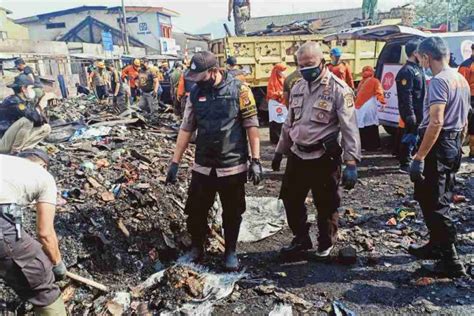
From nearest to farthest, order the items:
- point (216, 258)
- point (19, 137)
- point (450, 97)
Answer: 1. point (450, 97)
2. point (216, 258)
3. point (19, 137)

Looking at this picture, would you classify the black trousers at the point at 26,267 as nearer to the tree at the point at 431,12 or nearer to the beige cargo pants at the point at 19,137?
the beige cargo pants at the point at 19,137

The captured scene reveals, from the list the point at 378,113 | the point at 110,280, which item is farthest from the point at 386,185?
the point at 110,280

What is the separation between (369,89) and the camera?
23.1 ft

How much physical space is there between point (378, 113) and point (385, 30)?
1516mm

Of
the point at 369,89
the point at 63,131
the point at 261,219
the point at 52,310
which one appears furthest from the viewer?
the point at 63,131

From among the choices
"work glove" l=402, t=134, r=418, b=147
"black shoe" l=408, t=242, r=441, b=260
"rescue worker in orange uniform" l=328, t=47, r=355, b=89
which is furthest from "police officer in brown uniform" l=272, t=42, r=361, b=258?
"rescue worker in orange uniform" l=328, t=47, r=355, b=89

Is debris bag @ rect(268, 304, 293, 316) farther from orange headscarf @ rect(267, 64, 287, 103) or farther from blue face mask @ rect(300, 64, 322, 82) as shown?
orange headscarf @ rect(267, 64, 287, 103)

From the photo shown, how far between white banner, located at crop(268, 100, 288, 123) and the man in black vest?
4.33 meters

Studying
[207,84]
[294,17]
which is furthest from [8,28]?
[207,84]

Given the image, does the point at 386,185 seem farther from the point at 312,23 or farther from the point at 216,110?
the point at 312,23

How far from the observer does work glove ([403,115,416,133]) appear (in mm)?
5629

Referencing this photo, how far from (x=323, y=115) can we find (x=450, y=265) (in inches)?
64.5

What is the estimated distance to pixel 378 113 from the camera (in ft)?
24.5

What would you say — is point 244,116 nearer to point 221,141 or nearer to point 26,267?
point 221,141
